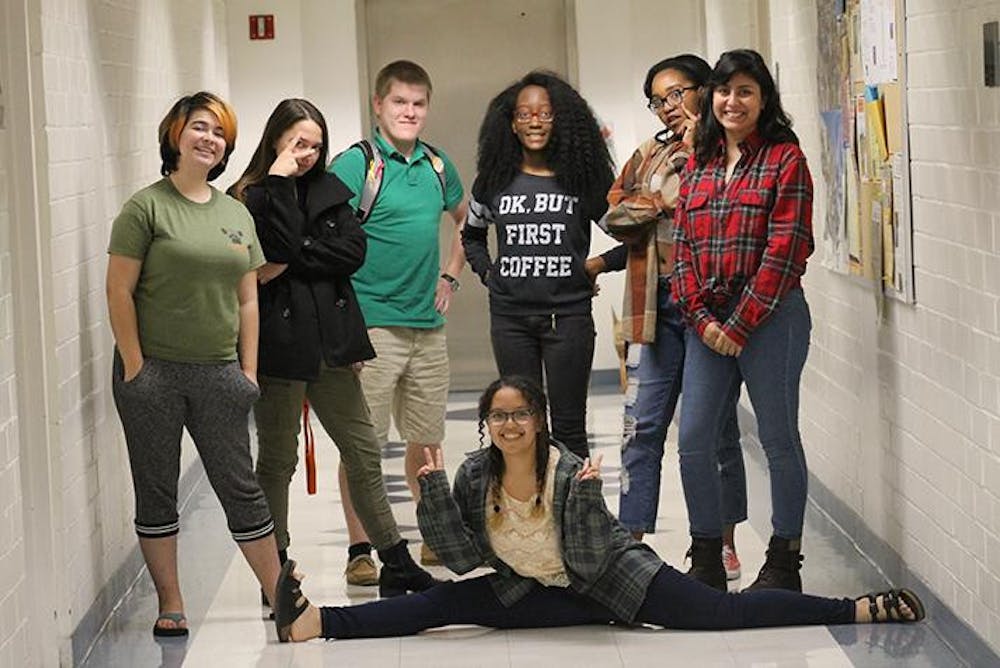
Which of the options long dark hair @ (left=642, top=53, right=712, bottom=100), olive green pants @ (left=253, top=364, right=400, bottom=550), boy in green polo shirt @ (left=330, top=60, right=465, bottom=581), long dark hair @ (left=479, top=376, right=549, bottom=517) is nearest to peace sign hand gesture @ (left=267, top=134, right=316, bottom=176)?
boy in green polo shirt @ (left=330, top=60, right=465, bottom=581)

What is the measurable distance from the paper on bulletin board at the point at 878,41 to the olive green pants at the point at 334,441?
183cm

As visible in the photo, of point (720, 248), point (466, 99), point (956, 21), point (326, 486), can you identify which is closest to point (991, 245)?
point (956, 21)

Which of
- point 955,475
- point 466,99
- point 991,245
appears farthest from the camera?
point 466,99

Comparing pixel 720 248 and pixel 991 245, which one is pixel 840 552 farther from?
pixel 991 245

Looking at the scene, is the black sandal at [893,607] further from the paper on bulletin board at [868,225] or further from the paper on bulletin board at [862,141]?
the paper on bulletin board at [862,141]

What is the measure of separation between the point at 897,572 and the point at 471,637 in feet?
4.50

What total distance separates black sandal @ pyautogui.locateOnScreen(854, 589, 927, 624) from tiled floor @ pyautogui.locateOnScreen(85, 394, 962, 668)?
3cm

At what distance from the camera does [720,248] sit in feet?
18.6

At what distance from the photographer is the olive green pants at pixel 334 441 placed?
5922mm

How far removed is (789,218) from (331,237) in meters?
1.35

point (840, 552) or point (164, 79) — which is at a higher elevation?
point (164, 79)

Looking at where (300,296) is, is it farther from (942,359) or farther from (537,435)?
(942,359)

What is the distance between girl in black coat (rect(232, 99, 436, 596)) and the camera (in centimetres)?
584

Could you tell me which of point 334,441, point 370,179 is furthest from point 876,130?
point 334,441
